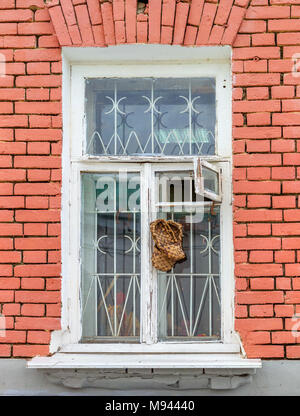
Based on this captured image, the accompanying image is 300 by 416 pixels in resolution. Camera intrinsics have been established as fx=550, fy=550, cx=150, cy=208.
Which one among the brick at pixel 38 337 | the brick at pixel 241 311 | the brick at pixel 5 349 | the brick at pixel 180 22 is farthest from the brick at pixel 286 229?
the brick at pixel 5 349

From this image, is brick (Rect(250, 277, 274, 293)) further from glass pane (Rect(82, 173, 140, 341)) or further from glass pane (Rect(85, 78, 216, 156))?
glass pane (Rect(85, 78, 216, 156))

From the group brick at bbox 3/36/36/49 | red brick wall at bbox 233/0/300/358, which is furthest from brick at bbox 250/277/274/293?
brick at bbox 3/36/36/49

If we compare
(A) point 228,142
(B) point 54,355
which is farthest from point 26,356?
(A) point 228,142

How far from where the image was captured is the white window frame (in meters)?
3.36

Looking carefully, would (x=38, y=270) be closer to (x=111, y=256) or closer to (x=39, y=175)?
(x=111, y=256)

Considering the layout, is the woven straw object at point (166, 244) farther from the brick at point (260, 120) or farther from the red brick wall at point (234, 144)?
the brick at point (260, 120)

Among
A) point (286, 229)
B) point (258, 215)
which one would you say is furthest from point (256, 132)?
point (286, 229)

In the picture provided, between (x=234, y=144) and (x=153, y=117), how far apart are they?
58cm

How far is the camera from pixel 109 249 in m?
3.50

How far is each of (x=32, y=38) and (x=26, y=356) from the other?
6.40ft

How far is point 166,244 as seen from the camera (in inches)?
133

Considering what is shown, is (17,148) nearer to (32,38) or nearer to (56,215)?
(56,215)

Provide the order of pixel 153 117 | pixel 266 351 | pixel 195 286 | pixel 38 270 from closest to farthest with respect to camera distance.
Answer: pixel 266 351 → pixel 38 270 → pixel 195 286 → pixel 153 117

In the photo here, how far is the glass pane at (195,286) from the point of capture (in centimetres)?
343
